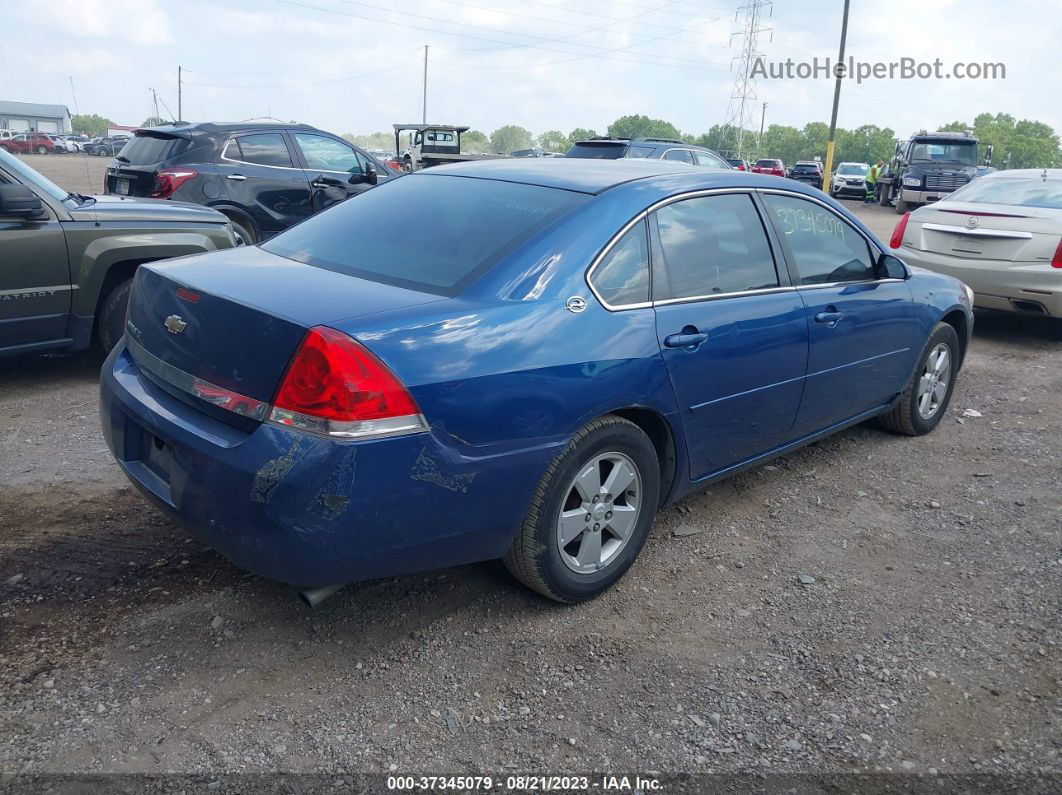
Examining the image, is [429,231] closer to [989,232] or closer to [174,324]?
[174,324]

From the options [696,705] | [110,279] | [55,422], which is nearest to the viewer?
[696,705]

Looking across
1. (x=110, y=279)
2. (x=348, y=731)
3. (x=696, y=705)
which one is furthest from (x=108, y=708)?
(x=110, y=279)

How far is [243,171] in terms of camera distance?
900 centimetres

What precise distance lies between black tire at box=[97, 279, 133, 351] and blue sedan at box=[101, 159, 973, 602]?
2626mm

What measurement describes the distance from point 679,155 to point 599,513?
12.7m

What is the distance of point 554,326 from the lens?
2.92 m

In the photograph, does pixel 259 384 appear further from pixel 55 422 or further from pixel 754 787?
pixel 55 422

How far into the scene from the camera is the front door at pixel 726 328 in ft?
11.0

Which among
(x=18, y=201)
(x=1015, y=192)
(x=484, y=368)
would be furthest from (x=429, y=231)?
A: (x=1015, y=192)

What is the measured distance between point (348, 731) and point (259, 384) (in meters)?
1.05

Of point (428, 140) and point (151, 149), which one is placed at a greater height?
point (428, 140)

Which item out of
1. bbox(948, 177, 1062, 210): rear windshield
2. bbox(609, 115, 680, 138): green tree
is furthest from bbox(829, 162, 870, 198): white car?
bbox(609, 115, 680, 138): green tree

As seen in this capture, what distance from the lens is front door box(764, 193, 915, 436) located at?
159 inches

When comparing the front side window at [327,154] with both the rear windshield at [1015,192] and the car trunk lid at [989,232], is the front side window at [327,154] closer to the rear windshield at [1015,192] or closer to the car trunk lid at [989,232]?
the car trunk lid at [989,232]
